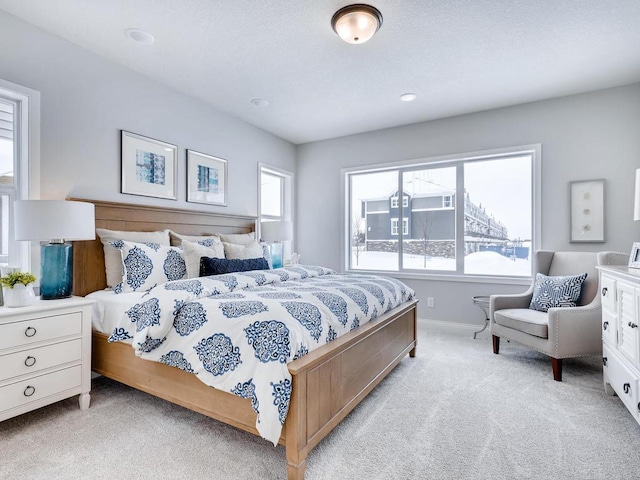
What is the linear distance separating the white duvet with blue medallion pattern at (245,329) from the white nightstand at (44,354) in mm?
355

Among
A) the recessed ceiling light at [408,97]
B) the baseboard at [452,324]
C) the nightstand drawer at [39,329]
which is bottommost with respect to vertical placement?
the baseboard at [452,324]

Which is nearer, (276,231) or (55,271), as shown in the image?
(55,271)

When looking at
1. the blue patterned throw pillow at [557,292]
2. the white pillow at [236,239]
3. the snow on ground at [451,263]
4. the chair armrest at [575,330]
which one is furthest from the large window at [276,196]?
the chair armrest at [575,330]

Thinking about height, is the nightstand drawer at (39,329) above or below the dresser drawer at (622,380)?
above

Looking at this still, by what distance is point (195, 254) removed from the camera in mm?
2873

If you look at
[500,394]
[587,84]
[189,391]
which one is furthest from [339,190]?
[189,391]

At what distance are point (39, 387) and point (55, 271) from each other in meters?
0.70

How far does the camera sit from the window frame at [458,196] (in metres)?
3.71

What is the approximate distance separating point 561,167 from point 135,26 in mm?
4099

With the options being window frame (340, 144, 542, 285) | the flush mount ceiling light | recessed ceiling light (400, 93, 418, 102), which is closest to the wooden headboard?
window frame (340, 144, 542, 285)

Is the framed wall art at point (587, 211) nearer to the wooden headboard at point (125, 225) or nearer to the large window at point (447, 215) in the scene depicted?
the large window at point (447, 215)

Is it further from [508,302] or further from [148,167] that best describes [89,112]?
[508,302]

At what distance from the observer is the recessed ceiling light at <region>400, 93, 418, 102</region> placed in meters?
3.51

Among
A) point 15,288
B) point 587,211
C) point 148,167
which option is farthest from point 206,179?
point 587,211
